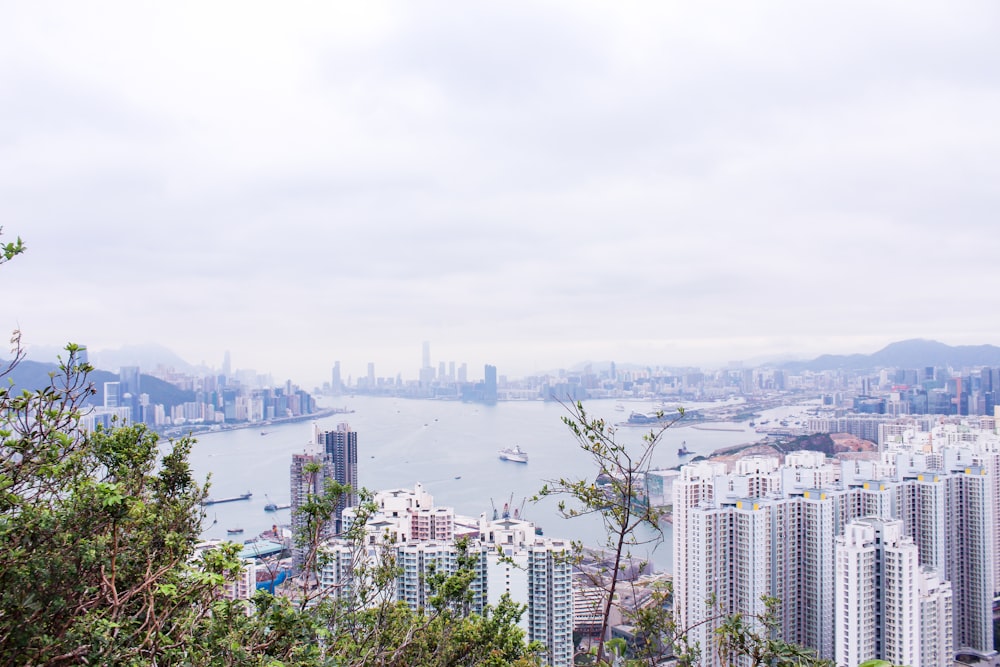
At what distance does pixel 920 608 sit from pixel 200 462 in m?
12.0

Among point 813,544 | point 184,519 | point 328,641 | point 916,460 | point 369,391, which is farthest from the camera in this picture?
point 369,391

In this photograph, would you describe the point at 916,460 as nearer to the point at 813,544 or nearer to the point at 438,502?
the point at 813,544

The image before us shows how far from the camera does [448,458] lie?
1366 cm

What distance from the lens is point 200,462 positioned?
12.8 meters

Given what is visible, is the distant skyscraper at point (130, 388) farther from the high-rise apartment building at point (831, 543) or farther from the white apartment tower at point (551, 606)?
the high-rise apartment building at point (831, 543)

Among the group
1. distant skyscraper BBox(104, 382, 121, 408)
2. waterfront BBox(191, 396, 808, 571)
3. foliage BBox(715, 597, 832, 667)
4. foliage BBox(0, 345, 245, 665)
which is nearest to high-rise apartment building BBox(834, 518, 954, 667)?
waterfront BBox(191, 396, 808, 571)

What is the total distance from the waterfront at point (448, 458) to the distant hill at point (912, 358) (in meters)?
5.90

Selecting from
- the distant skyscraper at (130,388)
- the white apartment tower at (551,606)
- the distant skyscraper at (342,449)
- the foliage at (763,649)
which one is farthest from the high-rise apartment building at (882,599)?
the distant skyscraper at (130,388)

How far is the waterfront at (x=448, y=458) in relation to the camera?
9328 millimetres

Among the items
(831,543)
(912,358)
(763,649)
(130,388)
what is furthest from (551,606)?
(912,358)

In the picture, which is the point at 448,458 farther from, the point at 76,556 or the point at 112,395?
the point at 76,556

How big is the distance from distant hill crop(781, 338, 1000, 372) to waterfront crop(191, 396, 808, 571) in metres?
5.90

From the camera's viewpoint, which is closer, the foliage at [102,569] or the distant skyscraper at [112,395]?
the foliage at [102,569]

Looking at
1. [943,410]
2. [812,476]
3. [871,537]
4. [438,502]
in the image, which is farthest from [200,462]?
[943,410]
